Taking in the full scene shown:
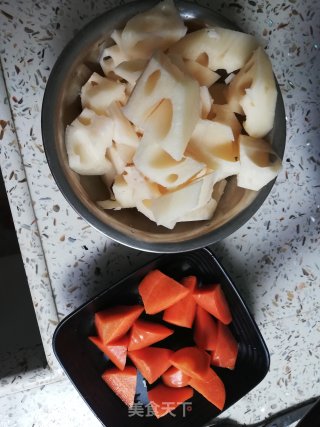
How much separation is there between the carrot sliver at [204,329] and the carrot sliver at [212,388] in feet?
0.18

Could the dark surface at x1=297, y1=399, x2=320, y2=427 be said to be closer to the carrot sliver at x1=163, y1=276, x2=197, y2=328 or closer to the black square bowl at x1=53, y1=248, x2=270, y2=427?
the black square bowl at x1=53, y1=248, x2=270, y2=427

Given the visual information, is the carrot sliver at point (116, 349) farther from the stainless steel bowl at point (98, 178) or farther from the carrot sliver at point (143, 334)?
the stainless steel bowl at point (98, 178)

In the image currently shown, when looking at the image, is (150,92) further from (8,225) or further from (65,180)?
(8,225)

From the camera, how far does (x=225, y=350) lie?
106 centimetres

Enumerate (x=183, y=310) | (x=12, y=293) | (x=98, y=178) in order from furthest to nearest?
(x=12, y=293)
(x=183, y=310)
(x=98, y=178)

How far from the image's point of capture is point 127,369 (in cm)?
107

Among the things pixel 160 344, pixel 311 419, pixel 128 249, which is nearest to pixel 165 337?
pixel 160 344

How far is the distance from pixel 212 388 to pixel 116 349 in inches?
7.5

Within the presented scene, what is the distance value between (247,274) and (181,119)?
45cm

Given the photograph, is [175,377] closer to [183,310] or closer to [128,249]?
[183,310]

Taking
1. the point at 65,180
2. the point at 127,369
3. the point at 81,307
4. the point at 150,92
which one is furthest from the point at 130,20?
the point at 127,369

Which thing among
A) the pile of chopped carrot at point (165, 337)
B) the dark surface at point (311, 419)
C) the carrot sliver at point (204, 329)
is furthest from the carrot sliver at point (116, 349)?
the dark surface at point (311, 419)

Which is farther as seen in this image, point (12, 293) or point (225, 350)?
point (12, 293)

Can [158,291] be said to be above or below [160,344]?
above
